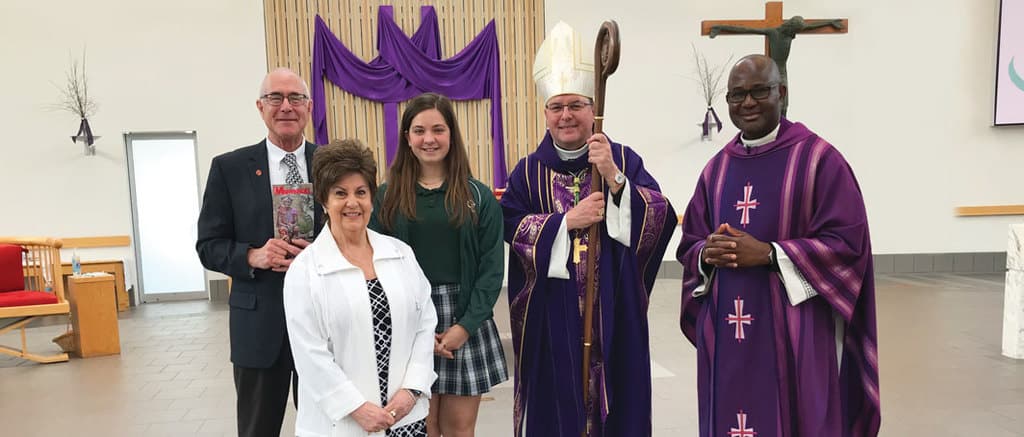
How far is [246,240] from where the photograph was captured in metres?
1.98

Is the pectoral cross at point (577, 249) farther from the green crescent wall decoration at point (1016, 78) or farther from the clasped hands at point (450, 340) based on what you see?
the green crescent wall decoration at point (1016, 78)

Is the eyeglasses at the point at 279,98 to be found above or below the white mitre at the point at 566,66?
below

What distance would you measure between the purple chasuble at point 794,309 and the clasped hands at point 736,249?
68 millimetres

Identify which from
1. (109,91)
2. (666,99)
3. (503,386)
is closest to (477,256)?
(503,386)

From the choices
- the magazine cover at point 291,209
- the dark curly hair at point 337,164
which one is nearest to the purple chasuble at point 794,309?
the dark curly hair at point 337,164

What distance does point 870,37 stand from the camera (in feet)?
25.1

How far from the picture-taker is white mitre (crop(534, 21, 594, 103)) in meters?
2.08

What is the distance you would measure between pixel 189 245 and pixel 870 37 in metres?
8.95

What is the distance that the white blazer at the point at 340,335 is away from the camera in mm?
1592

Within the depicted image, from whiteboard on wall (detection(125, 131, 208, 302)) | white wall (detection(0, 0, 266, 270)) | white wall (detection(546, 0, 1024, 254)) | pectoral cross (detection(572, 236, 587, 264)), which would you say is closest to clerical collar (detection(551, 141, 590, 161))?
pectoral cross (detection(572, 236, 587, 264))

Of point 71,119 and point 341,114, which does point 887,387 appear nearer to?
point 341,114

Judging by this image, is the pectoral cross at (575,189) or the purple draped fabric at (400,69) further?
the purple draped fabric at (400,69)

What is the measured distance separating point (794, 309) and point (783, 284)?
0.27ft

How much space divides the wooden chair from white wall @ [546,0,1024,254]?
5758mm
